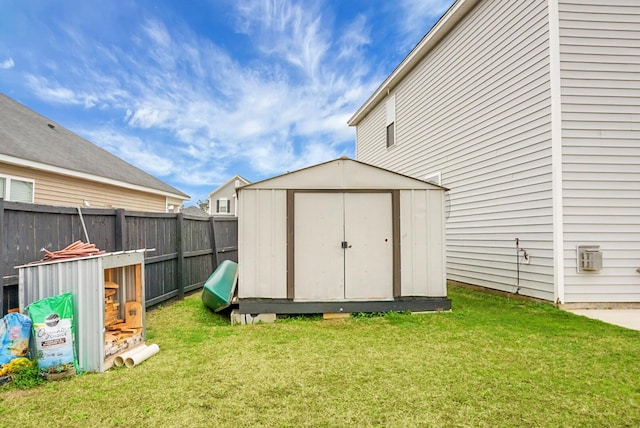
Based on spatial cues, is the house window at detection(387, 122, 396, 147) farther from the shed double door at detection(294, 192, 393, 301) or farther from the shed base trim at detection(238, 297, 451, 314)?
the shed base trim at detection(238, 297, 451, 314)

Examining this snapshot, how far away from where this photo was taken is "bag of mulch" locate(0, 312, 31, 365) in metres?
2.73

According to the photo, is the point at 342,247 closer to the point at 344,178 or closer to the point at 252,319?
the point at 344,178

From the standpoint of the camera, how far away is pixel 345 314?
484 centimetres

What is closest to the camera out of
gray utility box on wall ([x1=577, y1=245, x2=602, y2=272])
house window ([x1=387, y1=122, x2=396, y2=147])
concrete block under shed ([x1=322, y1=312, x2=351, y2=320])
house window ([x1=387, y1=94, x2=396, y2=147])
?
concrete block under shed ([x1=322, y1=312, x2=351, y2=320])

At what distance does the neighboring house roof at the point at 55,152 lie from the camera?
7455 mm

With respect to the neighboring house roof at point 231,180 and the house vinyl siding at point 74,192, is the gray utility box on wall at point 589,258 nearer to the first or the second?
the house vinyl siding at point 74,192

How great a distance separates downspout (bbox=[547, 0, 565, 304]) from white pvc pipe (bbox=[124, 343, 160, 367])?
5.73 meters

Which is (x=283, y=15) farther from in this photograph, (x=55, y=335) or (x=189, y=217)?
(x=55, y=335)

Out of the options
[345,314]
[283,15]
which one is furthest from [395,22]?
[345,314]

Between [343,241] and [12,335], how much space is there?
11.9 feet

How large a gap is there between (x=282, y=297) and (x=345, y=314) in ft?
3.11

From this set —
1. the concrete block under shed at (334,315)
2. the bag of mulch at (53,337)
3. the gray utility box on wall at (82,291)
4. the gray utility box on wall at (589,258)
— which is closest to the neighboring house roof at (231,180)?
the concrete block under shed at (334,315)

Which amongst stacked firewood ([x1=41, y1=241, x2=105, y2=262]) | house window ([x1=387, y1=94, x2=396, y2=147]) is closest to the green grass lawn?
stacked firewood ([x1=41, y1=241, x2=105, y2=262])

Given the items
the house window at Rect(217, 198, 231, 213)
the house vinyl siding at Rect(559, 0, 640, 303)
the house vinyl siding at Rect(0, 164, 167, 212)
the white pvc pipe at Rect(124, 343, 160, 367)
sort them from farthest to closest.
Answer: the house window at Rect(217, 198, 231, 213) < the house vinyl siding at Rect(0, 164, 167, 212) < the house vinyl siding at Rect(559, 0, 640, 303) < the white pvc pipe at Rect(124, 343, 160, 367)
